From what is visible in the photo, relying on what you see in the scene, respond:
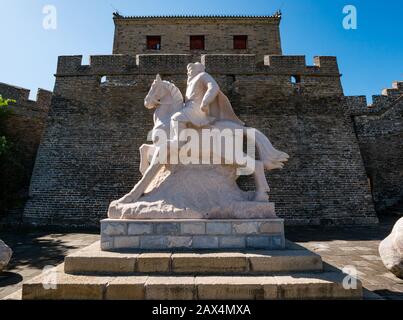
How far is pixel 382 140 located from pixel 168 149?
1290 cm

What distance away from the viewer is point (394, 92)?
515 inches

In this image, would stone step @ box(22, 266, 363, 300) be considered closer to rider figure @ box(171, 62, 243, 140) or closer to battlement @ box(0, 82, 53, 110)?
rider figure @ box(171, 62, 243, 140)

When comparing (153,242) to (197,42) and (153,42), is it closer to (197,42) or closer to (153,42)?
(197,42)

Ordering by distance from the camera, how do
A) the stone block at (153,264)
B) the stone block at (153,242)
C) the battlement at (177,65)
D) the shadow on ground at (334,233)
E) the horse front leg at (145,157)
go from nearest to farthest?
the stone block at (153,264)
the stone block at (153,242)
the horse front leg at (145,157)
the shadow on ground at (334,233)
the battlement at (177,65)

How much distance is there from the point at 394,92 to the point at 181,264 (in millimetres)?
14988

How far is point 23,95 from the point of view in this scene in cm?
1208

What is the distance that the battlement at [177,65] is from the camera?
478 inches

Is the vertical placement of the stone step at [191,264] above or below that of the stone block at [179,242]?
below

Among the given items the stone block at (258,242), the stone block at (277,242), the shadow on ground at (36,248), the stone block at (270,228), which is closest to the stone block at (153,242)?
the stone block at (258,242)

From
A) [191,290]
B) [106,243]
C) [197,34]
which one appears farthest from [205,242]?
[197,34]

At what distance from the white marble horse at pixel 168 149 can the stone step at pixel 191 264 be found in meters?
0.91

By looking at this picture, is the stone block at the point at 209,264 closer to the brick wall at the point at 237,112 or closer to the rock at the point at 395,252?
the rock at the point at 395,252
